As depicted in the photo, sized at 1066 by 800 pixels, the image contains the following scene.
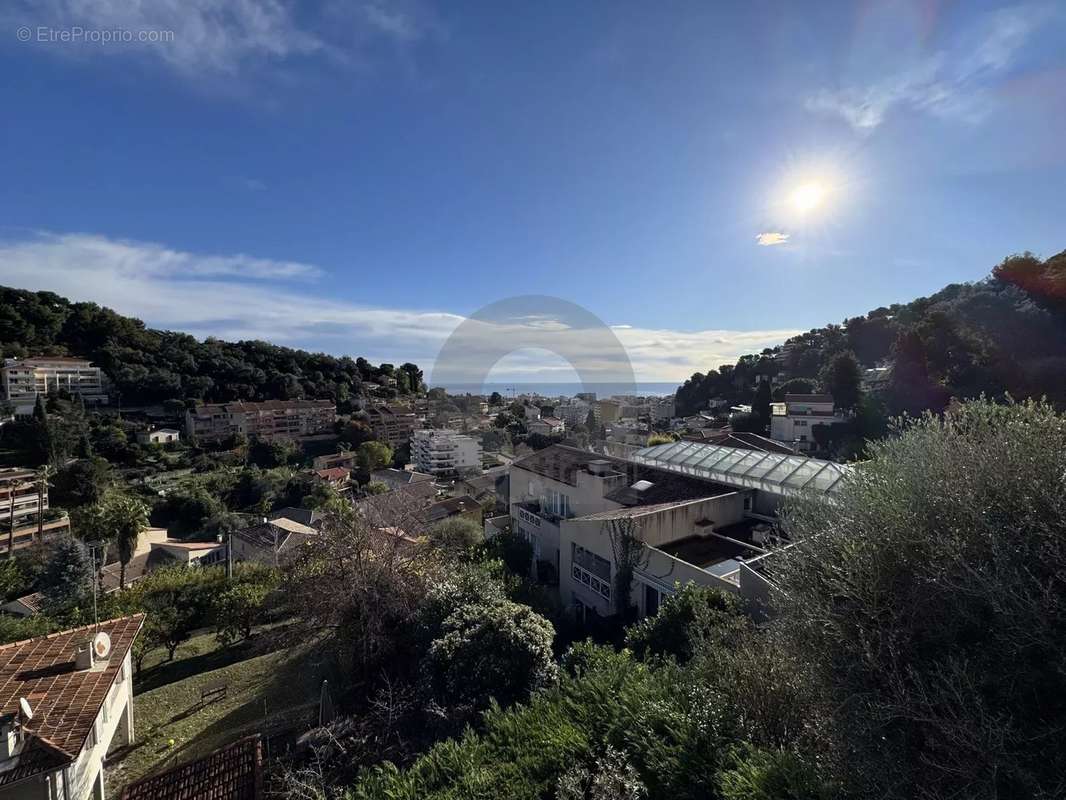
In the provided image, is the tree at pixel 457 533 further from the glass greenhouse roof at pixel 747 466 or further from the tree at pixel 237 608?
the glass greenhouse roof at pixel 747 466

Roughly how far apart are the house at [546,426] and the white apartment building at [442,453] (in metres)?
6.71

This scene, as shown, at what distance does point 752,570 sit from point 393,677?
7721 millimetres

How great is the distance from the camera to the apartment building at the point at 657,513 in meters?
10.3

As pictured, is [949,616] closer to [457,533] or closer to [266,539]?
[457,533]

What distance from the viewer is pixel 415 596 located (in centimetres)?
1040

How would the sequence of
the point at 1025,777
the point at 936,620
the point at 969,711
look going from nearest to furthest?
the point at 1025,777 → the point at 969,711 → the point at 936,620

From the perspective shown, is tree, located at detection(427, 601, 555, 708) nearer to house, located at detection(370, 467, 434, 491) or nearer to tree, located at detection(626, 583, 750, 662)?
tree, located at detection(626, 583, 750, 662)

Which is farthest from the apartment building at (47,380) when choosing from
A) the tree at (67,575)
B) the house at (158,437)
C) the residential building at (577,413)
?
the residential building at (577,413)

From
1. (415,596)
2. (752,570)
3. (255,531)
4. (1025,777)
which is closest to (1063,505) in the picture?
(1025,777)

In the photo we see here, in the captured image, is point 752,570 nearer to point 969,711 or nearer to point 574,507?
point 969,711

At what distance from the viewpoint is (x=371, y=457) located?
50.3m

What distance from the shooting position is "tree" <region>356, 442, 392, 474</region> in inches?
1980

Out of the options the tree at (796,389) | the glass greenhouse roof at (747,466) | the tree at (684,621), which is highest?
the tree at (796,389)

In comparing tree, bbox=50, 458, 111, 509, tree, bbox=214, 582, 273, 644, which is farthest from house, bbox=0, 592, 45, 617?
tree, bbox=50, 458, 111, 509
